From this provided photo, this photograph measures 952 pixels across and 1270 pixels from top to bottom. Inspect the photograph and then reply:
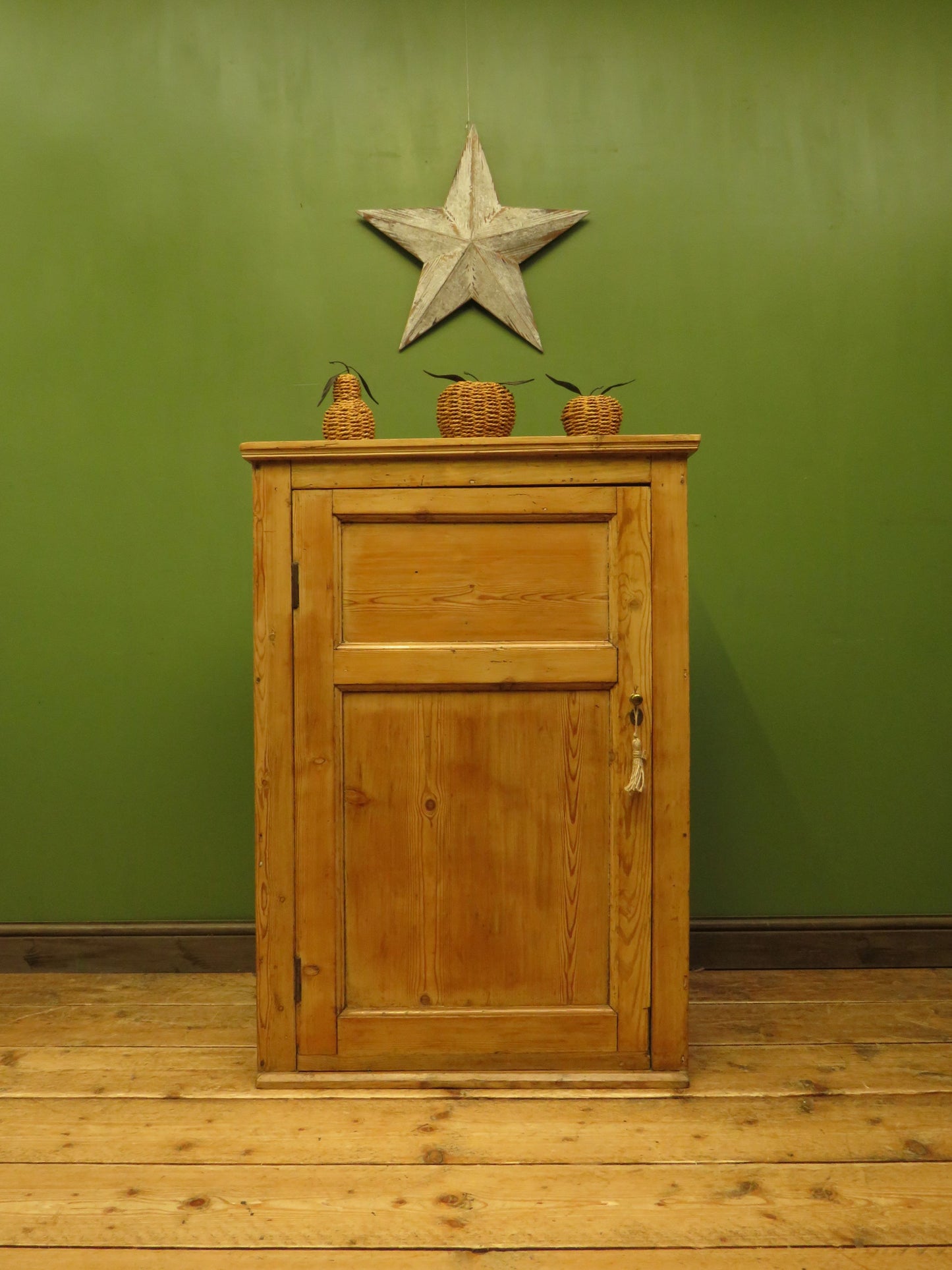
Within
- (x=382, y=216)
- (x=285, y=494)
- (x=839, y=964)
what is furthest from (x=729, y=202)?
(x=839, y=964)

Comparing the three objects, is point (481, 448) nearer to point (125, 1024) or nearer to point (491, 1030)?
point (491, 1030)

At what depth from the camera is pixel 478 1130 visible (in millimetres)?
1526

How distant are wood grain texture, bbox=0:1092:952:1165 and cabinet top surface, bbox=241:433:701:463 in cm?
127

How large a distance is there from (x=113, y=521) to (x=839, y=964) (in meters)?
2.35

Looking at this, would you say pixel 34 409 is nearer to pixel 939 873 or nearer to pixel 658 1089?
pixel 658 1089

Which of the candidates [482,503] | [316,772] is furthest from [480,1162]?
[482,503]

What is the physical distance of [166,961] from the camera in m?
2.30

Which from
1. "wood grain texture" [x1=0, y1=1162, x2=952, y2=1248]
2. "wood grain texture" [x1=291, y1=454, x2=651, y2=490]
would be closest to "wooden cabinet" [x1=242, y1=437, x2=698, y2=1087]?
"wood grain texture" [x1=291, y1=454, x2=651, y2=490]

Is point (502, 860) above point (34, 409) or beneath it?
beneath

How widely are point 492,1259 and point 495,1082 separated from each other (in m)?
0.45

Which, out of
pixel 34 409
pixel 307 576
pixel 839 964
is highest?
pixel 34 409

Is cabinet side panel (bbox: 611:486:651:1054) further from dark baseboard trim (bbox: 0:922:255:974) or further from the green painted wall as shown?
dark baseboard trim (bbox: 0:922:255:974)

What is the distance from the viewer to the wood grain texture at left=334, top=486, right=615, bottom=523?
1661 mm

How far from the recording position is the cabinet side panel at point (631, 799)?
65.4 inches
